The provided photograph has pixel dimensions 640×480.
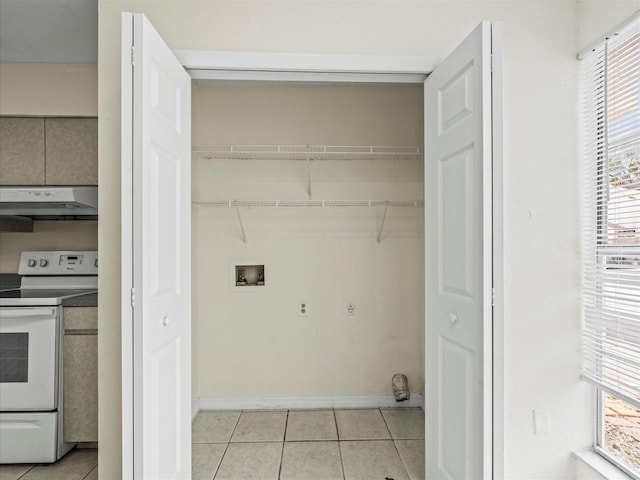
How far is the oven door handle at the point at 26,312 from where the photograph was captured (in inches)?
95.8

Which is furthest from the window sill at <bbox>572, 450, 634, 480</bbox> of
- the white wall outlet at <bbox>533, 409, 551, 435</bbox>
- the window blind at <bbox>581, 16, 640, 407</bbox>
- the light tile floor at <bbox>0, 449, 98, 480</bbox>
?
the light tile floor at <bbox>0, 449, 98, 480</bbox>

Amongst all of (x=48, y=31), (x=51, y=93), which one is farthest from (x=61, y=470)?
(x=48, y=31)

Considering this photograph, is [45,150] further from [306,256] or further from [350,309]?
[350,309]

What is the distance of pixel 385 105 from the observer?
3.43 meters

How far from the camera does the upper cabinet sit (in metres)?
3.03

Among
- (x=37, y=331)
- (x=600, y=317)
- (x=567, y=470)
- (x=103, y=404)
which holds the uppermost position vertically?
(x=600, y=317)

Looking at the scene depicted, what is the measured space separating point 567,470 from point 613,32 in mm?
2056

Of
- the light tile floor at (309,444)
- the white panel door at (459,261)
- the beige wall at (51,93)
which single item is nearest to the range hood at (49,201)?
the beige wall at (51,93)

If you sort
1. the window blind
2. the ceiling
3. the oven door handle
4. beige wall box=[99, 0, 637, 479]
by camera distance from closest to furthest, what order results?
the window blind → beige wall box=[99, 0, 637, 479] → the ceiling → the oven door handle

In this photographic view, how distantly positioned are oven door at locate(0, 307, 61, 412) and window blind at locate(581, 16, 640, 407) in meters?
2.82

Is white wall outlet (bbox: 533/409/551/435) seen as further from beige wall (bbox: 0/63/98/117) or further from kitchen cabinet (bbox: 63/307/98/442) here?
beige wall (bbox: 0/63/98/117)

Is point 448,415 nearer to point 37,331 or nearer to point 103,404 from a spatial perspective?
point 103,404

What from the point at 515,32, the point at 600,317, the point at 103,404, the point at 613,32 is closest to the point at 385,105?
the point at 515,32

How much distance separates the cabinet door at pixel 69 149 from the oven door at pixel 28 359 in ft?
3.32
